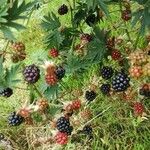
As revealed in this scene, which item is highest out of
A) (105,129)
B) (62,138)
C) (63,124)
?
(63,124)

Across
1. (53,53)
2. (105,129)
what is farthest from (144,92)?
(105,129)

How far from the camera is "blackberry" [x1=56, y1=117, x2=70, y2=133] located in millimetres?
2398

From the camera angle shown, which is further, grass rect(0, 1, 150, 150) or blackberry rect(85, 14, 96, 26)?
grass rect(0, 1, 150, 150)

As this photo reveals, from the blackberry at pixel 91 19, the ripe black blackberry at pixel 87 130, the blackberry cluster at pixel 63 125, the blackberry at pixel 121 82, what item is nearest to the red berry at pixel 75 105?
the blackberry cluster at pixel 63 125

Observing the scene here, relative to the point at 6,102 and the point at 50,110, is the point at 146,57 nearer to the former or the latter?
the point at 50,110

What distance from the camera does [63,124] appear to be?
7.88 ft

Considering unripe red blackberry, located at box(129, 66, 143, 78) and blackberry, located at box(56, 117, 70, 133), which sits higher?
unripe red blackberry, located at box(129, 66, 143, 78)

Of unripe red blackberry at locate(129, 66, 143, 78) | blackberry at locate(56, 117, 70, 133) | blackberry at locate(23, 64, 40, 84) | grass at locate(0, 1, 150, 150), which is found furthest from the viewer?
grass at locate(0, 1, 150, 150)

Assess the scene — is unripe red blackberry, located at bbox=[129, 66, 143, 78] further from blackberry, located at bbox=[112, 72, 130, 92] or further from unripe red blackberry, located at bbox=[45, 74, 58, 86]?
unripe red blackberry, located at bbox=[45, 74, 58, 86]

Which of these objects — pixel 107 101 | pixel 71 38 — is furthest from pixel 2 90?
pixel 107 101

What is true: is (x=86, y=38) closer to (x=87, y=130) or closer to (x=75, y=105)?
(x=75, y=105)

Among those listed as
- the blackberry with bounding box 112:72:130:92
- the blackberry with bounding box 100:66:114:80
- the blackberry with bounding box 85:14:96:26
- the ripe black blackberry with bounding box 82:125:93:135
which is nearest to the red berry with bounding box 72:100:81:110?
the blackberry with bounding box 100:66:114:80

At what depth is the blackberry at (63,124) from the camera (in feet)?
7.87

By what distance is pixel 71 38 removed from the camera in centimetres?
289
